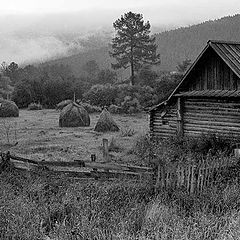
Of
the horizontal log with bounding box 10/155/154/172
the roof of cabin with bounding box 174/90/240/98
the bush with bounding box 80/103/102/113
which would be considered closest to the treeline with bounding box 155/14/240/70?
the bush with bounding box 80/103/102/113

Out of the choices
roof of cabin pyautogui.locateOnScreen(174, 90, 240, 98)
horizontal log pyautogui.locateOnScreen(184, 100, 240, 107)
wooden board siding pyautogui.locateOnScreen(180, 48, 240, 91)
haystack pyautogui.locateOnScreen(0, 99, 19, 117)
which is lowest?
haystack pyautogui.locateOnScreen(0, 99, 19, 117)

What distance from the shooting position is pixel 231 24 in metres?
140

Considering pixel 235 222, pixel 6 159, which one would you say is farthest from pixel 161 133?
pixel 235 222

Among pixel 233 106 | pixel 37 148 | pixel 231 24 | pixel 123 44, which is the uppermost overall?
pixel 231 24

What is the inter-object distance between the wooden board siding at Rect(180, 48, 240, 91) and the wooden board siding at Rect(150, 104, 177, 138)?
1.54 metres

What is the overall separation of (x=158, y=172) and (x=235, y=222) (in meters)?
3.99

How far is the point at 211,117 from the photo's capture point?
62.4 ft

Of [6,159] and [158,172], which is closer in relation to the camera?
[158,172]

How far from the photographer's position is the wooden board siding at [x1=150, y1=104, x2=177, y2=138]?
2067cm

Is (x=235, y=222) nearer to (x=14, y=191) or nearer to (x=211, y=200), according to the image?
(x=211, y=200)

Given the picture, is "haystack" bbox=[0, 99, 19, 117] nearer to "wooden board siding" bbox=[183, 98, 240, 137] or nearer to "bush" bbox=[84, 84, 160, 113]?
"bush" bbox=[84, 84, 160, 113]

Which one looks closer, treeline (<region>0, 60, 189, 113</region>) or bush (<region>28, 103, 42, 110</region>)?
treeline (<region>0, 60, 189, 113</region>)

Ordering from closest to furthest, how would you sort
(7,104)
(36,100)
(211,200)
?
1. (211,200)
2. (7,104)
3. (36,100)

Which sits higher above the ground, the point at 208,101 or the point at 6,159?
the point at 208,101
